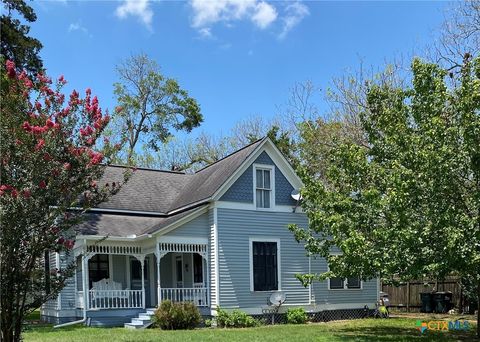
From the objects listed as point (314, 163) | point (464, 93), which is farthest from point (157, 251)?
point (314, 163)

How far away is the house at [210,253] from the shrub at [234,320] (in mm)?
515

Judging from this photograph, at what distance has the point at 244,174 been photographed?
18094 mm

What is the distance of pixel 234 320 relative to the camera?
16.4 metres

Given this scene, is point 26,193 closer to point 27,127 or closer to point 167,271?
point 27,127

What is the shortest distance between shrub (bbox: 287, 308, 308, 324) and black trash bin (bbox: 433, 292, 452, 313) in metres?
6.01

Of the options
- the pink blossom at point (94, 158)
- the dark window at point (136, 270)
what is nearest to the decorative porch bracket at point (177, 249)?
the dark window at point (136, 270)

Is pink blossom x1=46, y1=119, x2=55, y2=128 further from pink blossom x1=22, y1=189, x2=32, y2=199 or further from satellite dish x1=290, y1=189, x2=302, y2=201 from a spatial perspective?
satellite dish x1=290, y1=189, x2=302, y2=201

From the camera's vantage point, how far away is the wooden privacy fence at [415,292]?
2028cm

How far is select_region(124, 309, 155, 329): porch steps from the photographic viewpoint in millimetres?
15414

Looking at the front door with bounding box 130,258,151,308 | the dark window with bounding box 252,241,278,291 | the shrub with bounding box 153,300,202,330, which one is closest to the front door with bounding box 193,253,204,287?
the front door with bounding box 130,258,151,308

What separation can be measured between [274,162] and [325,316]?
6109 millimetres

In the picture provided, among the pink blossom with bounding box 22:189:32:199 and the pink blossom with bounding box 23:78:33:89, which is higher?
the pink blossom with bounding box 23:78:33:89

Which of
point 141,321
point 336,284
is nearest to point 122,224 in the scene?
point 141,321

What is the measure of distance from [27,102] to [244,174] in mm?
10903
